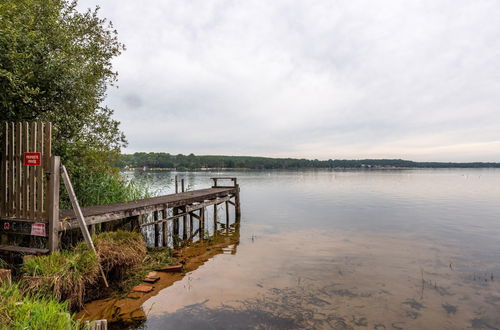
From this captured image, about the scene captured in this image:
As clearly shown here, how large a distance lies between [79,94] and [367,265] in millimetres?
11083

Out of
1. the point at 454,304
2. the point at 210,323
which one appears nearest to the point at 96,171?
the point at 210,323

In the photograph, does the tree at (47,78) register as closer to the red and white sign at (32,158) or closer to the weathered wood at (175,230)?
the red and white sign at (32,158)

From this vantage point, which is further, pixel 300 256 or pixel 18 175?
pixel 300 256

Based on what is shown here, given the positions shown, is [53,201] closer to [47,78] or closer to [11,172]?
[11,172]

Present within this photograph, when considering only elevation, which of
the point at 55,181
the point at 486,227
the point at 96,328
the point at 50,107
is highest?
the point at 50,107

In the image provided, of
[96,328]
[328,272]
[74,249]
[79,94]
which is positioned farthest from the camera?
[328,272]

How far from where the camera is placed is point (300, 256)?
1267 cm

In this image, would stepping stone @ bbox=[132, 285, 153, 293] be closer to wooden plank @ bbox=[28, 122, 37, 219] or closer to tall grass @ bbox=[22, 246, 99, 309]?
tall grass @ bbox=[22, 246, 99, 309]

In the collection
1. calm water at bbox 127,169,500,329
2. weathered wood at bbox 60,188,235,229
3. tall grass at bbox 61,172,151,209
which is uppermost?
tall grass at bbox 61,172,151,209

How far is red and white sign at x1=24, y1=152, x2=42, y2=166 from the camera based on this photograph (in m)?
6.67

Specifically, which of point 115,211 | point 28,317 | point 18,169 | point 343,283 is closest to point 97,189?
point 115,211

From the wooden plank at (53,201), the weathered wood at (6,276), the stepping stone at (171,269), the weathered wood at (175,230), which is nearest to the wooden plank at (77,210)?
the wooden plank at (53,201)

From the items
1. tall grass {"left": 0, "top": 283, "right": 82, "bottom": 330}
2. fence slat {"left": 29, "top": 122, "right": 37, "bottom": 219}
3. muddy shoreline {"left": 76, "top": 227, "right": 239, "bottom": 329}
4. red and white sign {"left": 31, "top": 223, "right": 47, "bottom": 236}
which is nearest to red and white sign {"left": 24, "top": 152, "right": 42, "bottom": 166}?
fence slat {"left": 29, "top": 122, "right": 37, "bottom": 219}

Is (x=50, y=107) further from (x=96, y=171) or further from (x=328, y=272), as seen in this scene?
(x=328, y=272)
